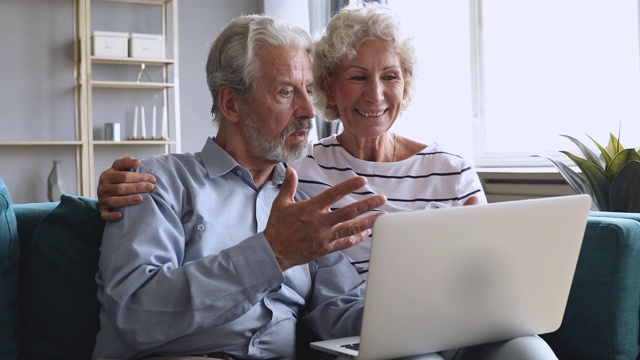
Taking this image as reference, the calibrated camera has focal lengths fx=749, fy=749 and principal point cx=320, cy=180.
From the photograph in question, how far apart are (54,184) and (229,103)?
326cm

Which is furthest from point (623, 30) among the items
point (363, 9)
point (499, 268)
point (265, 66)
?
point (499, 268)

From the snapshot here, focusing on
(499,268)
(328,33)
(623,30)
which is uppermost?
(623,30)

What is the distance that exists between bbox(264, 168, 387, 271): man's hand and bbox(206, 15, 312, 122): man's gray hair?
470 millimetres

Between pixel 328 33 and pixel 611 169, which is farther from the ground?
Result: pixel 328 33

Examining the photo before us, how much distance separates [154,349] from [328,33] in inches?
36.9

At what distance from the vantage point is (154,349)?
1.42 m

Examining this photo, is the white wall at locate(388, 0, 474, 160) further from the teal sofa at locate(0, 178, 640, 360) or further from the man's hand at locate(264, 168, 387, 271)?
the man's hand at locate(264, 168, 387, 271)

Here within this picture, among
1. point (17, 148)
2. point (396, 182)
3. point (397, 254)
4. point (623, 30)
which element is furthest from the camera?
point (17, 148)

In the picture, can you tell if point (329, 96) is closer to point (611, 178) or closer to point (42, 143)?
point (611, 178)

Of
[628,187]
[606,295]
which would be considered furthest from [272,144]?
[628,187]

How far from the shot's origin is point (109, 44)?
4699mm

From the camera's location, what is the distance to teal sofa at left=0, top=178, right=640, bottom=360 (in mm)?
1546

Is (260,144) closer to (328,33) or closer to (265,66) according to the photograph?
(265,66)

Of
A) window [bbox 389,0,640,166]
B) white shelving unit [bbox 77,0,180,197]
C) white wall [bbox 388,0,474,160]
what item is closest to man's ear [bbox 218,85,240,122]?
window [bbox 389,0,640,166]
